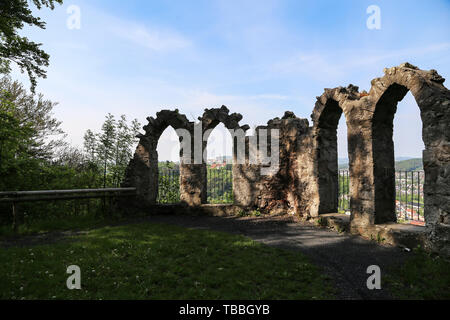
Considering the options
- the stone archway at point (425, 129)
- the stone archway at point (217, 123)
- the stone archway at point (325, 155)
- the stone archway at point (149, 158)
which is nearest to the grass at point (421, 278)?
the stone archway at point (425, 129)

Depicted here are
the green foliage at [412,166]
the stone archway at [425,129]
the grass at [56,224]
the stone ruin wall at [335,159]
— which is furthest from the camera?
the green foliage at [412,166]

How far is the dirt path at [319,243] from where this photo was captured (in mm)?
3719

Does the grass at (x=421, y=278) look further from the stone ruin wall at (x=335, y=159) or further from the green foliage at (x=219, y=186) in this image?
the green foliage at (x=219, y=186)

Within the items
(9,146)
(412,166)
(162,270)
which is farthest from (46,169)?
(412,166)

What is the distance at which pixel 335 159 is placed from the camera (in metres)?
7.95

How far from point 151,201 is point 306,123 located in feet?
20.7

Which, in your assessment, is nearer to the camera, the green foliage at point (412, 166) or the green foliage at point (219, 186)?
the green foliage at point (412, 166)

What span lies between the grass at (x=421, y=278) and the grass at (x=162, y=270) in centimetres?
94

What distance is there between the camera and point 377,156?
238 inches

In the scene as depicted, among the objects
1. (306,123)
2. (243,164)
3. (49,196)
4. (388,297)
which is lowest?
(388,297)

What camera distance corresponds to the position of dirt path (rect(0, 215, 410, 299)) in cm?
372

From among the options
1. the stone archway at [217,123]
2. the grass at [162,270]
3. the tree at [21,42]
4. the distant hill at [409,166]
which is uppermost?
the tree at [21,42]
